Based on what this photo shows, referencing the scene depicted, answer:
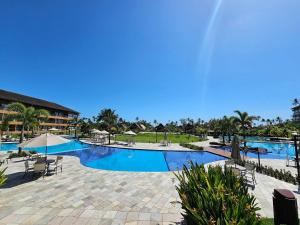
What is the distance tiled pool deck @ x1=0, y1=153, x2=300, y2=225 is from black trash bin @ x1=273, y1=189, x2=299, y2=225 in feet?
8.81

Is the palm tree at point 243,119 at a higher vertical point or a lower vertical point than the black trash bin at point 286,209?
higher

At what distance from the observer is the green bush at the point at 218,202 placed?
9.09ft

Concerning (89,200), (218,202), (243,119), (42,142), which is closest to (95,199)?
(89,200)

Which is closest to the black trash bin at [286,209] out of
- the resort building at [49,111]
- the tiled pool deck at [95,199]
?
the tiled pool deck at [95,199]

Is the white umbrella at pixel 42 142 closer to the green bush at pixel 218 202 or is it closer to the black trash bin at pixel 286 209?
the green bush at pixel 218 202

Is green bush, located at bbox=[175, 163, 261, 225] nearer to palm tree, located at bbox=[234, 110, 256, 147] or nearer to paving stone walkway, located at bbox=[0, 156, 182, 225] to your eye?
paving stone walkway, located at bbox=[0, 156, 182, 225]

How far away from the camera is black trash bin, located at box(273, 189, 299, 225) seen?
301 cm

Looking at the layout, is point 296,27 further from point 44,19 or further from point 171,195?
point 44,19

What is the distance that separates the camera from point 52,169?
11.0m

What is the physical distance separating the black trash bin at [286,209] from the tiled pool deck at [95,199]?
2.69 meters

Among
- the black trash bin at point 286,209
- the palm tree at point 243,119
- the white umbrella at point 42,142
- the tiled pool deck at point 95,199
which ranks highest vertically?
the palm tree at point 243,119

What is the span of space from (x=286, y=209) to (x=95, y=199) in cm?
606

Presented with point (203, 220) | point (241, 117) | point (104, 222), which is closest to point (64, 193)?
point (104, 222)

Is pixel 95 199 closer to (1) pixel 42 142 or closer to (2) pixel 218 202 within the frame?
(1) pixel 42 142
